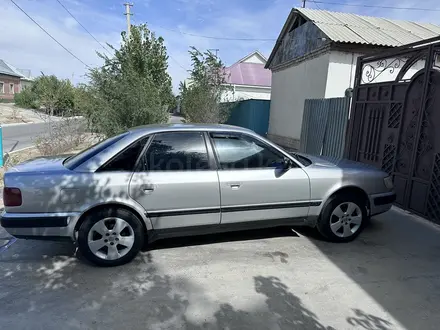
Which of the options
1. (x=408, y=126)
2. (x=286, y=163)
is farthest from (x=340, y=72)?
(x=286, y=163)

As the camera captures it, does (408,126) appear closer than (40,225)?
No

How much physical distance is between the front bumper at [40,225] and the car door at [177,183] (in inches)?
27.7

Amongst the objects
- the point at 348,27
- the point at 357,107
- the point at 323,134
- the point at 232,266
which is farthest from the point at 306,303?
the point at 348,27

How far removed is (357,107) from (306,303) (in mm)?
5509

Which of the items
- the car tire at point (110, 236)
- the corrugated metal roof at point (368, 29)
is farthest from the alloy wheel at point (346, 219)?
the corrugated metal roof at point (368, 29)

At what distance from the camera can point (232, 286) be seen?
120 inches

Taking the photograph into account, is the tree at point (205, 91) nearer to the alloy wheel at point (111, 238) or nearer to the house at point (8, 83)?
the alloy wheel at point (111, 238)

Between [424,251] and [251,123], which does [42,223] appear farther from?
[251,123]

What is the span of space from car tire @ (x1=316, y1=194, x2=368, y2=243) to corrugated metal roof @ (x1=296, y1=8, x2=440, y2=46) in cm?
718

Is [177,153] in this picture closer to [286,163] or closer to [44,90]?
[286,163]

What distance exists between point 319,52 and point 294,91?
92.4 inches

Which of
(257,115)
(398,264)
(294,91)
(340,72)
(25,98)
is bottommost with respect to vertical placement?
(398,264)

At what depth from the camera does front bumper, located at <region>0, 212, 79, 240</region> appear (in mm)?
3082

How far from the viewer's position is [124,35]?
1102cm
